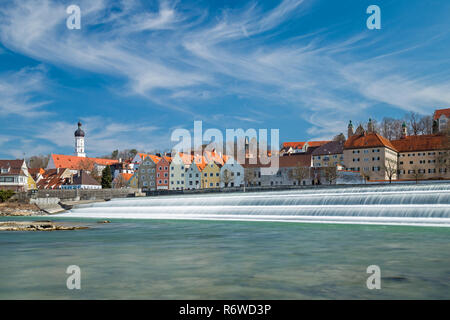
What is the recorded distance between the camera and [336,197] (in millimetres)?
34562

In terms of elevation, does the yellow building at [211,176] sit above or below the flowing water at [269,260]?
above

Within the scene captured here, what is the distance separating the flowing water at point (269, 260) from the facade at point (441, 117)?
76860 millimetres

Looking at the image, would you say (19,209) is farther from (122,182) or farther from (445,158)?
(445,158)

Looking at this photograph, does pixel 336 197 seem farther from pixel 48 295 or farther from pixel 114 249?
pixel 48 295

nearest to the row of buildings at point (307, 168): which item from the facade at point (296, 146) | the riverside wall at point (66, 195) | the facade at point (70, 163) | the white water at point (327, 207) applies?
the facade at point (70, 163)

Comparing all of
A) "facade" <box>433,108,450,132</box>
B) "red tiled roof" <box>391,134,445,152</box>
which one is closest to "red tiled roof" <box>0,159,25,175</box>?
"red tiled roof" <box>391,134,445,152</box>

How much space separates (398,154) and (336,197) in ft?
198

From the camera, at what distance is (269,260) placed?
1513cm

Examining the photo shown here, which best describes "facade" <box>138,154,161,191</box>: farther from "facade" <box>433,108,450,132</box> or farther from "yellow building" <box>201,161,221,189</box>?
"facade" <box>433,108,450,132</box>

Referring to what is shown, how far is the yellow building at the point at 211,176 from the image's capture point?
3748 inches

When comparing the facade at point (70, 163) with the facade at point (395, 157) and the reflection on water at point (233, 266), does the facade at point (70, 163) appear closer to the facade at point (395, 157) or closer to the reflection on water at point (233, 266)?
the facade at point (395, 157)

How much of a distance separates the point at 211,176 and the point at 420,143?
138 ft
